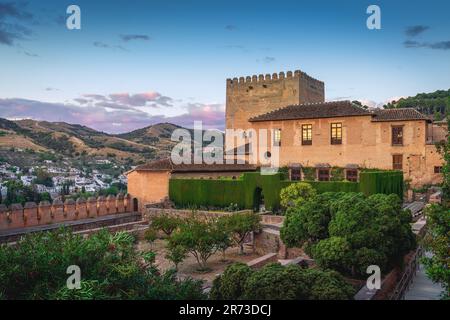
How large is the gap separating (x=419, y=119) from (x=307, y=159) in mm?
7171

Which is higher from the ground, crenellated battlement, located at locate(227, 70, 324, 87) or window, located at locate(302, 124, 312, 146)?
crenellated battlement, located at locate(227, 70, 324, 87)

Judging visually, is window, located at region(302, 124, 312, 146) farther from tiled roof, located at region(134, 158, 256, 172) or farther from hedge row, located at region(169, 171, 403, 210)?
hedge row, located at region(169, 171, 403, 210)

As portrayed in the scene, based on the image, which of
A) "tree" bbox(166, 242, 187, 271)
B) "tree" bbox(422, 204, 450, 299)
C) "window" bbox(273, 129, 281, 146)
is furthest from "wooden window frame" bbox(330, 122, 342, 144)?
"tree" bbox(422, 204, 450, 299)

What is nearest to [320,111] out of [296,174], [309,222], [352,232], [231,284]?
[296,174]

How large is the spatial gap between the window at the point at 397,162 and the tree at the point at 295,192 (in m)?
7.58

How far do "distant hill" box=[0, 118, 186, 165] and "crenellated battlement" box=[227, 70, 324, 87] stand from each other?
1378 cm

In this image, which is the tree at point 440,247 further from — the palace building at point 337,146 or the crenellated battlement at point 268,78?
the crenellated battlement at point 268,78

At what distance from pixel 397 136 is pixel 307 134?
5.57 meters

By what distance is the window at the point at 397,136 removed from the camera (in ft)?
82.9

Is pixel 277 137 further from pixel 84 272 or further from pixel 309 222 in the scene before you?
pixel 84 272

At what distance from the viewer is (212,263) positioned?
1620cm

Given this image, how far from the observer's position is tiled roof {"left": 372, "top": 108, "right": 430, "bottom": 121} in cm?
2489

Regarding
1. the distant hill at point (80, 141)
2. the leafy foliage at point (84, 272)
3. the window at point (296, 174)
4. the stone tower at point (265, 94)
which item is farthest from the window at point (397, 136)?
the distant hill at point (80, 141)
